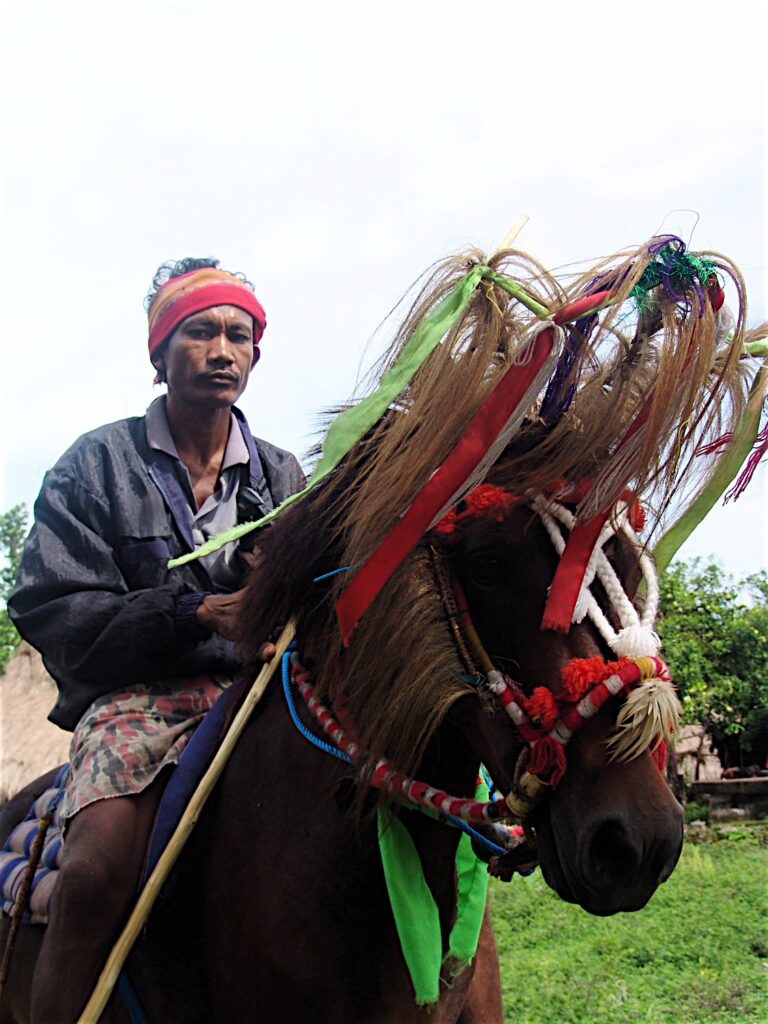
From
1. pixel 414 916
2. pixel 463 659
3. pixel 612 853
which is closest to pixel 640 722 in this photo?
pixel 612 853

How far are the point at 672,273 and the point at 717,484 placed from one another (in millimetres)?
592

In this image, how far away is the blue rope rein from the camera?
2.17 m

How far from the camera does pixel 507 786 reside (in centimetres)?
196

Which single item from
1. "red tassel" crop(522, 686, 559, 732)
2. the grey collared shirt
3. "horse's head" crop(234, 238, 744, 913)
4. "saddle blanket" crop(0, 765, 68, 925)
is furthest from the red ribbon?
"saddle blanket" crop(0, 765, 68, 925)

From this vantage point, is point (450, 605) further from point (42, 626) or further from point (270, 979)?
point (42, 626)

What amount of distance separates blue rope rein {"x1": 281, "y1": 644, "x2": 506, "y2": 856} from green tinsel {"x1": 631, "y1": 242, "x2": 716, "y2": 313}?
3.93 ft

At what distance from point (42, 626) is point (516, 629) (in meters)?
1.55

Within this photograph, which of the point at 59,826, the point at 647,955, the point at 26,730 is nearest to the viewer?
the point at 59,826

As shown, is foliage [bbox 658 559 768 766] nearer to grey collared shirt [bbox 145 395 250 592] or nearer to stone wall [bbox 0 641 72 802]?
stone wall [bbox 0 641 72 802]

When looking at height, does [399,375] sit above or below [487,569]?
above

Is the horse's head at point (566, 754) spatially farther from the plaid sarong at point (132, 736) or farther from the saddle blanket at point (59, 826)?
the plaid sarong at point (132, 736)

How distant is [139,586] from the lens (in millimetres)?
2977

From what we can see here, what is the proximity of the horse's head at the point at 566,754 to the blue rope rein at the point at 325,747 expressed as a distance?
212 millimetres

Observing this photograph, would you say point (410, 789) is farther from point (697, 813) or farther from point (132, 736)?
point (697, 813)
